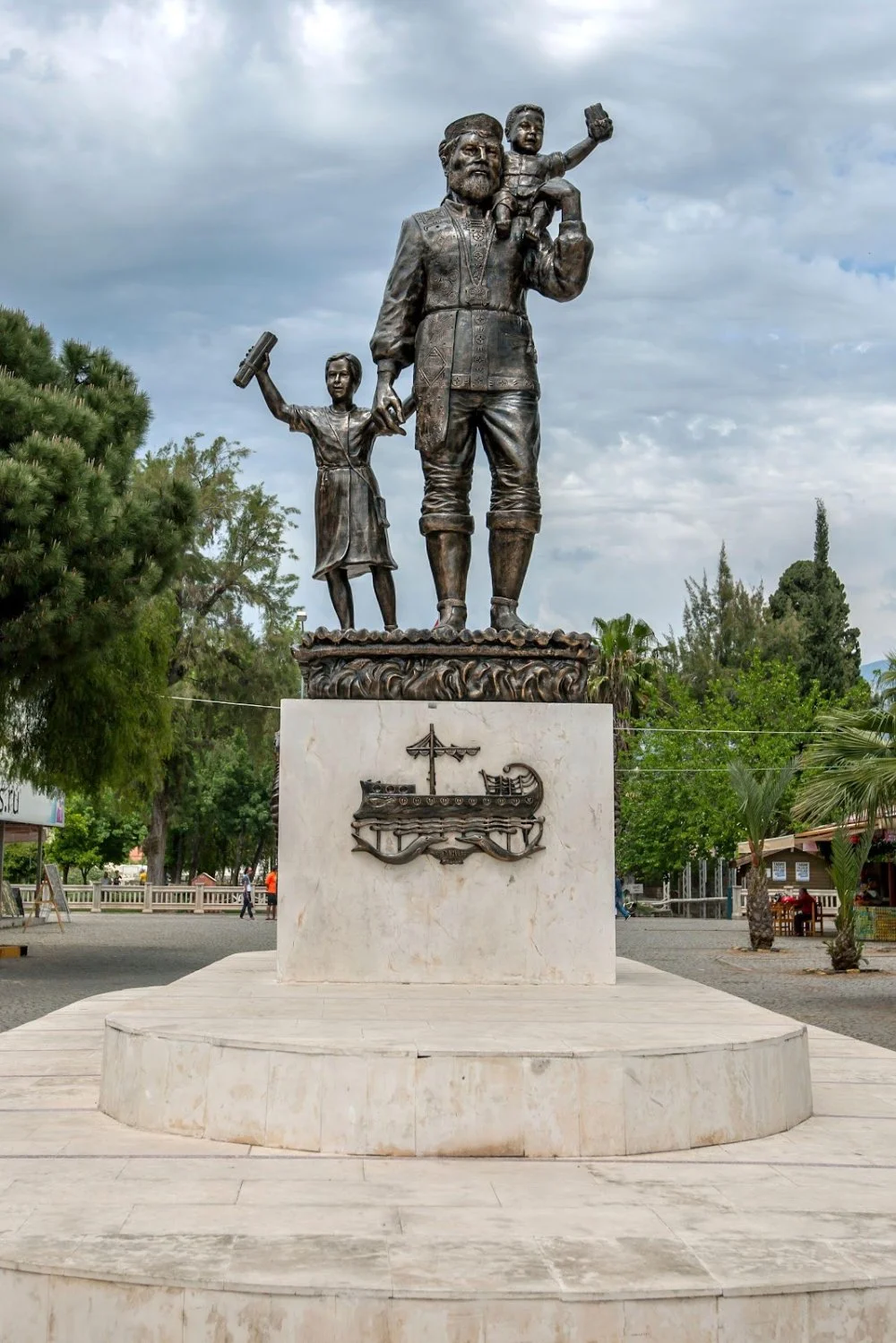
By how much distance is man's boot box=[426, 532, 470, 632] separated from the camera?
317 inches

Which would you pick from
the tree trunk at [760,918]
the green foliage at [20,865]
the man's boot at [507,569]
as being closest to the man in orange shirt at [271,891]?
the tree trunk at [760,918]

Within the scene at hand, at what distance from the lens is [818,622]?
5303cm

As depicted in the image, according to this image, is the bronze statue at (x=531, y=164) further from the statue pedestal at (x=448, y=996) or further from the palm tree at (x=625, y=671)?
the palm tree at (x=625, y=671)

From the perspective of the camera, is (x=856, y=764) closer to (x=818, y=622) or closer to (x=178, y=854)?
(x=818, y=622)

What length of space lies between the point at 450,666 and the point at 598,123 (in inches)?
124

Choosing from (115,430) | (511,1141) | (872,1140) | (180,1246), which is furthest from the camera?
(115,430)

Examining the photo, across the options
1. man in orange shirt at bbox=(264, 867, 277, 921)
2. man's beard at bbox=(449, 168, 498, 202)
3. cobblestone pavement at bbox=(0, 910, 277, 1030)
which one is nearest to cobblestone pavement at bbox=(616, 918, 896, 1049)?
cobblestone pavement at bbox=(0, 910, 277, 1030)

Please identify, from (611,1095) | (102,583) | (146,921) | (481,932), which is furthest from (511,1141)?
(146,921)

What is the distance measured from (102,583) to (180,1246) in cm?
1406

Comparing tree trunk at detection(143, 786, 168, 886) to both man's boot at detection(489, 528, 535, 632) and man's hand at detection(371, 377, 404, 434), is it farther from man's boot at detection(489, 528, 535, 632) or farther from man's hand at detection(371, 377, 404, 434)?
man's boot at detection(489, 528, 535, 632)

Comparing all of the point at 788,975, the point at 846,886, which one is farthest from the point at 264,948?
the point at 846,886

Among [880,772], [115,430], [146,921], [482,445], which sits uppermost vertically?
[115,430]

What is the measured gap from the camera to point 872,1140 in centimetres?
506

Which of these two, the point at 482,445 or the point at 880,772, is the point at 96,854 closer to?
the point at 880,772
